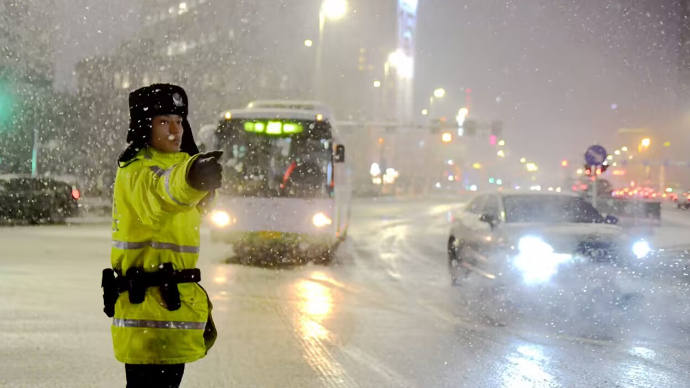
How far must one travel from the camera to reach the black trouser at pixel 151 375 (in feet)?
10.1

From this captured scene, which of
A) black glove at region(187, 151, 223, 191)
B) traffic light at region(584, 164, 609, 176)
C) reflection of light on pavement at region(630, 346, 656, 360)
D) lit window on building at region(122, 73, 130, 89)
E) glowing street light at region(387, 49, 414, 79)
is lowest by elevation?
reflection of light on pavement at region(630, 346, 656, 360)

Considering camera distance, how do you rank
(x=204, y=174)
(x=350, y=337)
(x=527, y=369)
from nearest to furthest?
(x=204, y=174), (x=527, y=369), (x=350, y=337)

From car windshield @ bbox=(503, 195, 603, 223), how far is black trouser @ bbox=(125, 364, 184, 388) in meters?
8.84

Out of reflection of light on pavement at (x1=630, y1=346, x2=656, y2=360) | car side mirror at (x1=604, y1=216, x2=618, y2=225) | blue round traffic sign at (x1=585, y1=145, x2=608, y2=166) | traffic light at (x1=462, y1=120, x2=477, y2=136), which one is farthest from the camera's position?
traffic light at (x1=462, y1=120, x2=477, y2=136)

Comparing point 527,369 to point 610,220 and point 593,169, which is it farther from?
point 593,169

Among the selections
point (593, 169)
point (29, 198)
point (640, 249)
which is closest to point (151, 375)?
point (640, 249)

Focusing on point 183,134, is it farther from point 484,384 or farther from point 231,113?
point 231,113

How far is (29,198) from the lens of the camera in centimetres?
2445

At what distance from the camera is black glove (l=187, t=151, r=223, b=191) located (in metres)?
2.64

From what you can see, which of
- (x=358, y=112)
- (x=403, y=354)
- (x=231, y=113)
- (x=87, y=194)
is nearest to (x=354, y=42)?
(x=358, y=112)

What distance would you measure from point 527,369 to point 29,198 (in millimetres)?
21520

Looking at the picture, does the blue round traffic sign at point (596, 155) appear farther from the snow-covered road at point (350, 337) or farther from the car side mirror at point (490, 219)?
the car side mirror at point (490, 219)

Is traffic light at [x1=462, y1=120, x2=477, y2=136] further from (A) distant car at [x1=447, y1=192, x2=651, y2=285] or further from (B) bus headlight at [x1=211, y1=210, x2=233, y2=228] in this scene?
(A) distant car at [x1=447, y1=192, x2=651, y2=285]

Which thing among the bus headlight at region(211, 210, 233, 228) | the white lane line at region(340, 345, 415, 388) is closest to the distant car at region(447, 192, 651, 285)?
the white lane line at region(340, 345, 415, 388)
